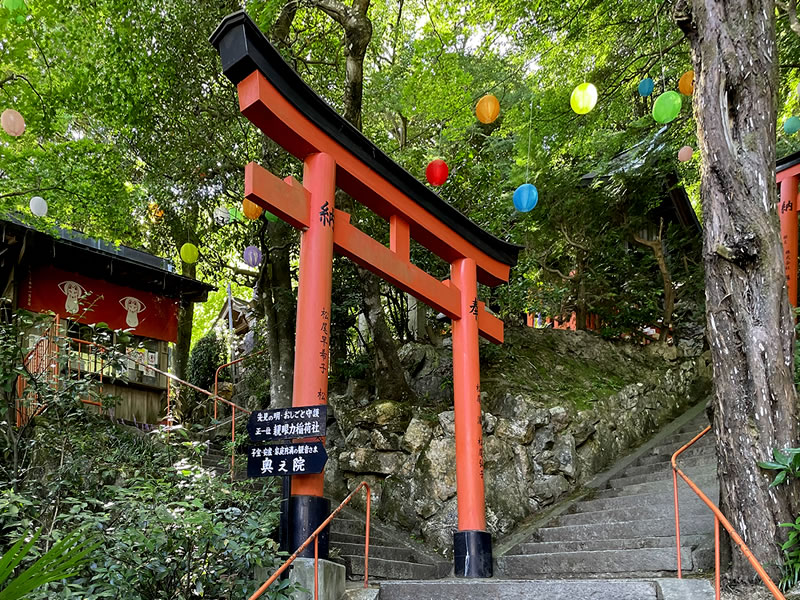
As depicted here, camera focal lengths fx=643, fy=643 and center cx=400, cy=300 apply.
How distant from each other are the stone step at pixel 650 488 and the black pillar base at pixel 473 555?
2276mm

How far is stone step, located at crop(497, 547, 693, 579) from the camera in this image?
585 cm

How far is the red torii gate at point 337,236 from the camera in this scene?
5547 millimetres

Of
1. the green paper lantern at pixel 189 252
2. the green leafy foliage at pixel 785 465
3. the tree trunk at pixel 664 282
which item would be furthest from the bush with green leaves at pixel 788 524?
the green paper lantern at pixel 189 252


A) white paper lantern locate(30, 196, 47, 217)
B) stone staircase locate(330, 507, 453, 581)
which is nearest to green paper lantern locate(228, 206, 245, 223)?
white paper lantern locate(30, 196, 47, 217)

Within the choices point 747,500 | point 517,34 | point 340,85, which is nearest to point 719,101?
point 747,500

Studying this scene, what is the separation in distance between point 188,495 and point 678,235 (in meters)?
11.4

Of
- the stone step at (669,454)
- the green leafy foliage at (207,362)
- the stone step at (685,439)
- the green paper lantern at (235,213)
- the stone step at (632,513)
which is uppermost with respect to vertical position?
the green paper lantern at (235,213)

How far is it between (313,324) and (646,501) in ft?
14.5

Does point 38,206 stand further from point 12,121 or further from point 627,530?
point 627,530

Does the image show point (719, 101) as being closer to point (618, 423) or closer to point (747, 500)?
point (747, 500)

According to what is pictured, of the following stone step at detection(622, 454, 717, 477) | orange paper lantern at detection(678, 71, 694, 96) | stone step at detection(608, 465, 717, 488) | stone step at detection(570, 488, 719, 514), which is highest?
orange paper lantern at detection(678, 71, 694, 96)

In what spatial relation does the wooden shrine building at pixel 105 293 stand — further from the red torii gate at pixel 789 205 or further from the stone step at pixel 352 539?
the red torii gate at pixel 789 205

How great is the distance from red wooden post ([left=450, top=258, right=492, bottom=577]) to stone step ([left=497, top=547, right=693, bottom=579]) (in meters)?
0.42

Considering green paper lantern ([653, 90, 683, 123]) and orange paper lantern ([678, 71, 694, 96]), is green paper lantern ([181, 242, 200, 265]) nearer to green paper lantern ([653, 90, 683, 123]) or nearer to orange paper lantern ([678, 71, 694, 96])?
green paper lantern ([653, 90, 683, 123])
